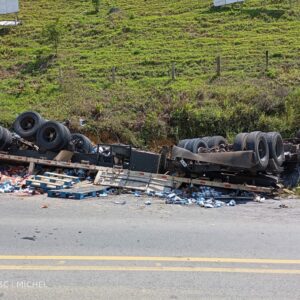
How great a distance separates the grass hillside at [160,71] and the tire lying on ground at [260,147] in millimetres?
4640

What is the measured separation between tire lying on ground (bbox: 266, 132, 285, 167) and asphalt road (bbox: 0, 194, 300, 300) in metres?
2.17

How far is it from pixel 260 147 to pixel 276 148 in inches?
22.3

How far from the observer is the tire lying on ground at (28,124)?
1299 cm

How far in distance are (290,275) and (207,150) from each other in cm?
616

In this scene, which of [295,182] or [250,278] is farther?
[295,182]

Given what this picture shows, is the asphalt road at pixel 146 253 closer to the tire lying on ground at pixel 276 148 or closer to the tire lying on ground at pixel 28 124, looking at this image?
the tire lying on ground at pixel 276 148

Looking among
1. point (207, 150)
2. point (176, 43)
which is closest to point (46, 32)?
point (176, 43)

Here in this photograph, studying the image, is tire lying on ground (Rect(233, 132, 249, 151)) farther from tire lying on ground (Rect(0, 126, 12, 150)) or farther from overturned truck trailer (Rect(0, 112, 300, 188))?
tire lying on ground (Rect(0, 126, 12, 150))

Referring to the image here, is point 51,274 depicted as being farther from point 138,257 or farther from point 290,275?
point 290,275

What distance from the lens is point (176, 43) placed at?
2695cm

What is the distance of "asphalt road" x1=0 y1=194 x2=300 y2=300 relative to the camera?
461cm

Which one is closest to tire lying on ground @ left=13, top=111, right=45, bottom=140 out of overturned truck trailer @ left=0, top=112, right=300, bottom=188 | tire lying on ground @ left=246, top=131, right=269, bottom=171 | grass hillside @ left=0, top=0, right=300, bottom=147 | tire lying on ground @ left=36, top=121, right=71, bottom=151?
overturned truck trailer @ left=0, top=112, right=300, bottom=188

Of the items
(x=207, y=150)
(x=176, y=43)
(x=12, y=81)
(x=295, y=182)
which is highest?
(x=176, y=43)

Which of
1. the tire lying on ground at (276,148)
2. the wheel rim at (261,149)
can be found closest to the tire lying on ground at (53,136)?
the wheel rim at (261,149)
